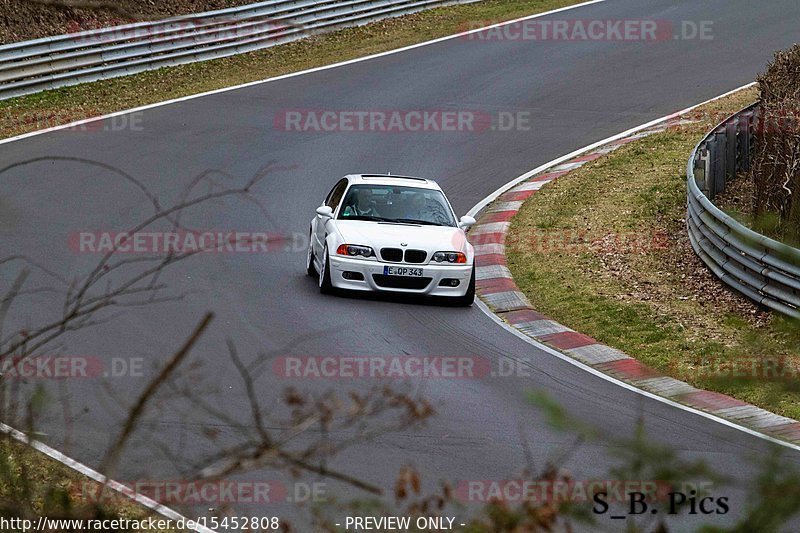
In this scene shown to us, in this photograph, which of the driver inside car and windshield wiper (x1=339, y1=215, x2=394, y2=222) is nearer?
windshield wiper (x1=339, y1=215, x2=394, y2=222)

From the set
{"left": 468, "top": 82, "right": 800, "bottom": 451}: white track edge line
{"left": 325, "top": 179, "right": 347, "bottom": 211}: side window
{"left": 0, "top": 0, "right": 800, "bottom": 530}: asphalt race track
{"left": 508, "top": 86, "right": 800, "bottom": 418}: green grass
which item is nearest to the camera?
{"left": 0, "top": 0, "right": 800, "bottom": 530}: asphalt race track

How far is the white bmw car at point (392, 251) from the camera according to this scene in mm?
15039

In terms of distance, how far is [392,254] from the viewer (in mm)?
15117

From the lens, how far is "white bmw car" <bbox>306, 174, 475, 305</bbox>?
592 inches

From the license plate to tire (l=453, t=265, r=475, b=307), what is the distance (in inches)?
23.5

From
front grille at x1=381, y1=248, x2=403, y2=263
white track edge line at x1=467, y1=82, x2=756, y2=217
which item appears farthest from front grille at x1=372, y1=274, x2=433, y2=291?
white track edge line at x1=467, y1=82, x2=756, y2=217

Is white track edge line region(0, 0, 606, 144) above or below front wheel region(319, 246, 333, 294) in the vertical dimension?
above

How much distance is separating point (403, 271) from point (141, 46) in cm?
1471

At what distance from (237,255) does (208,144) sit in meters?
6.30

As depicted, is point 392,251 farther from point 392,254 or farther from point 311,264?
point 311,264

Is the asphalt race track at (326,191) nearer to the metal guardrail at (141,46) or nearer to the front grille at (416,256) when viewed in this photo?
the front grille at (416,256)

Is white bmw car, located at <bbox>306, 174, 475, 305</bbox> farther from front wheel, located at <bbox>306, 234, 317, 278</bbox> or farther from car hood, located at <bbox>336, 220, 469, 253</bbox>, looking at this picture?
front wheel, located at <bbox>306, 234, 317, 278</bbox>

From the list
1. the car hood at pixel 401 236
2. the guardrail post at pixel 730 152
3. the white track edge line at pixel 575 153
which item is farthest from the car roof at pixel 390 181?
the guardrail post at pixel 730 152

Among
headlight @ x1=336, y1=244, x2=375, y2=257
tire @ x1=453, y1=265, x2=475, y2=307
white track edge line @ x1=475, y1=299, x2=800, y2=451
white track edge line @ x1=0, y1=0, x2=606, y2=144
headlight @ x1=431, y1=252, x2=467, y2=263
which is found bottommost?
white track edge line @ x1=475, y1=299, x2=800, y2=451
